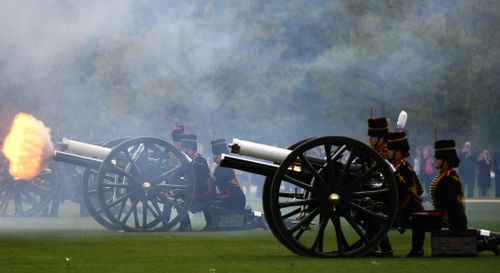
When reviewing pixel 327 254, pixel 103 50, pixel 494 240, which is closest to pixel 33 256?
pixel 327 254

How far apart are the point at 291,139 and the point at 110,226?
15332mm

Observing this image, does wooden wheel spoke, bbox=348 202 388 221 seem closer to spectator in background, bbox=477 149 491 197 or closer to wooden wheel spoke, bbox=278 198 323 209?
wooden wheel spoke, bbox=278 198 323 209

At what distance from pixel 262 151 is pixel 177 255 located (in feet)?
4.72

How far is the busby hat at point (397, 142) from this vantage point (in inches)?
605

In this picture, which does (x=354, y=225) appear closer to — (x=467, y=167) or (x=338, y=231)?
(x=338, y=231)

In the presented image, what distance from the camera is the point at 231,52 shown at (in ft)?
85.6

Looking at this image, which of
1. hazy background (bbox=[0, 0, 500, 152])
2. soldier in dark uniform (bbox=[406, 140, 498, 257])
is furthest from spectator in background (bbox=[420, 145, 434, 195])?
soldier in dark uniform (bbox=[406, 140, 498, 257])

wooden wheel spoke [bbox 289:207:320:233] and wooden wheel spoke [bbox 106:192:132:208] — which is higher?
wooden wheel spoke [bbox 106:192:132:208]

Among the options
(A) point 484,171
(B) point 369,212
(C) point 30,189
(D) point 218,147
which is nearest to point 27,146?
(D) point 218,147

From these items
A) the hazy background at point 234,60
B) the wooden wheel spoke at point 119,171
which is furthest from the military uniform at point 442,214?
the hazy background at point 234,60

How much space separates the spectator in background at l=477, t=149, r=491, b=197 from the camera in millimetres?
37969

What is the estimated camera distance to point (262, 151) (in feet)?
49.6

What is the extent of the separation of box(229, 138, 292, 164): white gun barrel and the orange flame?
556cm

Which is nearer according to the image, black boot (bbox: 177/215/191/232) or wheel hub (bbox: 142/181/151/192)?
wheel hub (bbox: 142/181/151/192)
